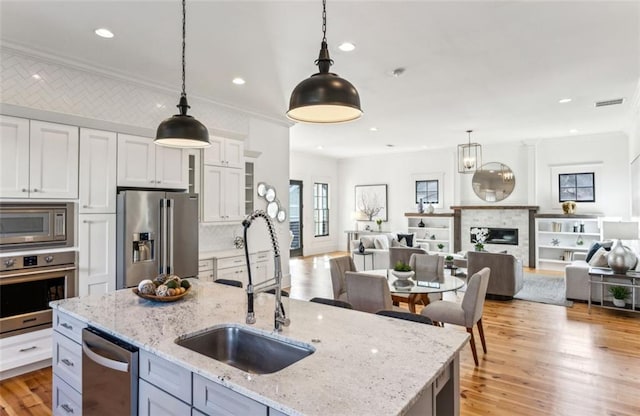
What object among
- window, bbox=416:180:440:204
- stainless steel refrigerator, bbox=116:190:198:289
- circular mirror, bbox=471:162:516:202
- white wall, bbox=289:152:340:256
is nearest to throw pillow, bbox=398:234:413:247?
window, bbox=416:180:440:204

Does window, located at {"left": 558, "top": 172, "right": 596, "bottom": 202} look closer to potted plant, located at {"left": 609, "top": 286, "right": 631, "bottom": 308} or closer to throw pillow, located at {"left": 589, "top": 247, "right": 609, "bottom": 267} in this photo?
throw pillow, located at {"left": 589, "top": 247, "right": 609, "bottom": 267}

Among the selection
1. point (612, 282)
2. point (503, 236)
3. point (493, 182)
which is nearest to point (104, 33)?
point (612, 282)

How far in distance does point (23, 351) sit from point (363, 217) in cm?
882

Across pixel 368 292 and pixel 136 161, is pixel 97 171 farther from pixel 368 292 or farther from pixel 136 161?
pixel 368 292

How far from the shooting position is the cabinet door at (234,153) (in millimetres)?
4910

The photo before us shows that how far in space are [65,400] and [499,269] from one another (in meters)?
5.29

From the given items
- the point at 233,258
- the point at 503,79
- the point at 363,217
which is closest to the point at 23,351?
the point at 233,258

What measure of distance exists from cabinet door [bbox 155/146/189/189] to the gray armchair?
4.22 m

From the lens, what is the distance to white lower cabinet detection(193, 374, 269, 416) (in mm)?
1204

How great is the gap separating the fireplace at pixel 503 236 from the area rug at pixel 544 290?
1.33 meters

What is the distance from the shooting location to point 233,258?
499 cm

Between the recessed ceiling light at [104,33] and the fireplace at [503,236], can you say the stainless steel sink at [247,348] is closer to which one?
the recessed ceiling light at [104,33]

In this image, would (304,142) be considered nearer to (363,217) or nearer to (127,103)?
(363,217)

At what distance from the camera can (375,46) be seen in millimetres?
3406
